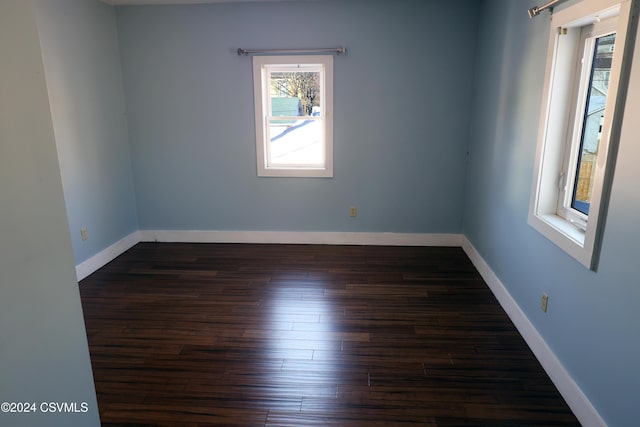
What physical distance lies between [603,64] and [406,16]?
7.01 ft

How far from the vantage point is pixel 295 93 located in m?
4.23

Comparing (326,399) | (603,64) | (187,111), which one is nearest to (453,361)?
(326,399)

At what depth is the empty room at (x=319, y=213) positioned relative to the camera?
1445 mm

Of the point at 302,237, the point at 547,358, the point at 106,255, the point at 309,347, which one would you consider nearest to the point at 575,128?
the point at 547,358

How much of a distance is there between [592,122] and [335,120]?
238 cm

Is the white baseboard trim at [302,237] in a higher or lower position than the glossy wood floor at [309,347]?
higher

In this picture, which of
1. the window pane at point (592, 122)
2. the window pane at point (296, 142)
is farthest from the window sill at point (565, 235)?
the window pane at point (296, 142)

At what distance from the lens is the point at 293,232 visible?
4523 millimetres

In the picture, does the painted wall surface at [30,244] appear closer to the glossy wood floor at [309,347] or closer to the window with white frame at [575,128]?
the glossy wood floor at [309,347]

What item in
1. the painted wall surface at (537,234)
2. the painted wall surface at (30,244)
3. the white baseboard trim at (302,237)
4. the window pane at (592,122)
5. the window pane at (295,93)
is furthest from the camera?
the white baseboard trim at (302,237)

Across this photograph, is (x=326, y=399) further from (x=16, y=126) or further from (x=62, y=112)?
(x=62, y=112)

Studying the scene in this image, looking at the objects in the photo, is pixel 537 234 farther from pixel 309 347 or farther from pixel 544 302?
pixel 309 347

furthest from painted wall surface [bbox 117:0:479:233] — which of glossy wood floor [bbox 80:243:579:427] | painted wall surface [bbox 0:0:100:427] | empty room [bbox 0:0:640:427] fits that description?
painted wall surface [bbox 0:0:100:427]

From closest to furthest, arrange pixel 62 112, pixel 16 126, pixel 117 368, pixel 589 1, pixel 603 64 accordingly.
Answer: pixel 16 126
pixel 589 1
pixel 603 64
pixel 117 368
pixel 62 112
